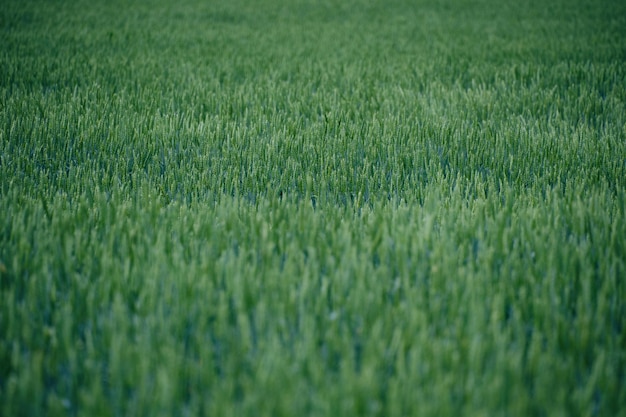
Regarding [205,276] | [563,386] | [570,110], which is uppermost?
[570,110]

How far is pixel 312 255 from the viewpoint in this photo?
1.30 metres

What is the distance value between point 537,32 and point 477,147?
481cm

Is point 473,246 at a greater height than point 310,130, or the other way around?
point 310,130

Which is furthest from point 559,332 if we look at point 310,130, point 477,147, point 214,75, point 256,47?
point 256,47

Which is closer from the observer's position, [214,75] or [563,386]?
[563,386]

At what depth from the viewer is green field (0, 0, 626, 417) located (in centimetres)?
96

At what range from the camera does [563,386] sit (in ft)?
3.16

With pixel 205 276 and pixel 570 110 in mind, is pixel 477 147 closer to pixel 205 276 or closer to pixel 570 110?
pixel 570 110

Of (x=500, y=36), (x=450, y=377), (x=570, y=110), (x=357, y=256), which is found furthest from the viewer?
(x=500, y=36)

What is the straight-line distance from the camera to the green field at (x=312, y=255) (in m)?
0.96

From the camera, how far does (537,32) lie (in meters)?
6.21

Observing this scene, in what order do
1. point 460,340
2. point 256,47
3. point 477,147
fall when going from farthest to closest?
point 256,47 < point 477,147 < point 460,340

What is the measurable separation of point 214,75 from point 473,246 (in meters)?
3.13

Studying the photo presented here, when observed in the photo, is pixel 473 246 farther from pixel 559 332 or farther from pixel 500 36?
pixel 500 36
